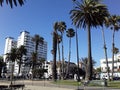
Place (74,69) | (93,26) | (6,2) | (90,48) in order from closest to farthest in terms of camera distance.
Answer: (6,2) < (90,48) < (93,26) < (74,69)

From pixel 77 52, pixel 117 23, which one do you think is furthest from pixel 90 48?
pixel 117 23

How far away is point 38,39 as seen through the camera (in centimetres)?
12375

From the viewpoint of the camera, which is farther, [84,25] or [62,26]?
[62,26]

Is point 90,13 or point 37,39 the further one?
point 37,39

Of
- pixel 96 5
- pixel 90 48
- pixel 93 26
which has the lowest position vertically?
pixel 90 48

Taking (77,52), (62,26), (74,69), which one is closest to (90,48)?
(77,52)

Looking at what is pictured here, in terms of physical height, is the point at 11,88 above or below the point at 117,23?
Result: below

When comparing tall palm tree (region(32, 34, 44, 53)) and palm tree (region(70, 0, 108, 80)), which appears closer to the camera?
palm tree (region(70, 0, 108, 80))

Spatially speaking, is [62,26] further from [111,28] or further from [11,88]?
[11,88]

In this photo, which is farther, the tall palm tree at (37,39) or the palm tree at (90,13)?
the tall palm tree at (37,39)

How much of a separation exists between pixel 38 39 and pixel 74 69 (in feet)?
91.3

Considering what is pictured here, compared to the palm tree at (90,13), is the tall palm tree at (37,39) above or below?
above

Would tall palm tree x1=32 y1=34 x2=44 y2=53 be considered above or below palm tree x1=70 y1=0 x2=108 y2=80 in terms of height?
above

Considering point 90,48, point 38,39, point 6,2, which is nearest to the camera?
point 6,2
